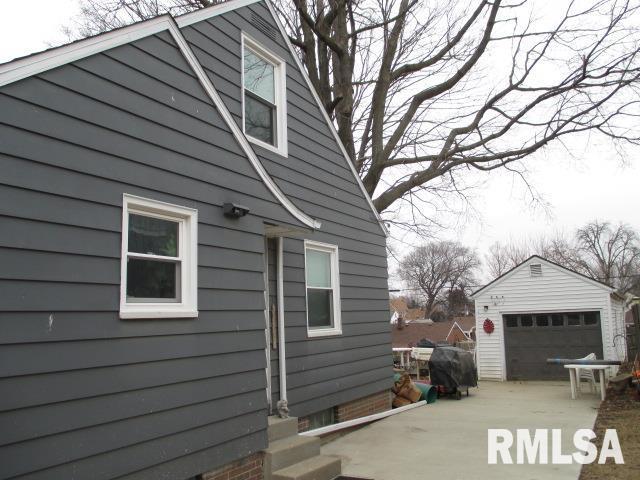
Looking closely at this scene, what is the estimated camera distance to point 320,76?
14.1m

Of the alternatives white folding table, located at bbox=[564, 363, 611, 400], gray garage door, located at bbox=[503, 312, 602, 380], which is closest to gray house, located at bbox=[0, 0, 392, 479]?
white folding table, located at bbox=[564, 363, 611, 400]

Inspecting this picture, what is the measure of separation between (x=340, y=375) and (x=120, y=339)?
461 centimetres

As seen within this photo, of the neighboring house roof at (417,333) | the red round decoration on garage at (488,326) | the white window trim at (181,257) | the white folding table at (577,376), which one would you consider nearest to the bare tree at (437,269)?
→ the neighboring house roof at (417,333)

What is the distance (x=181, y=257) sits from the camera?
469cm

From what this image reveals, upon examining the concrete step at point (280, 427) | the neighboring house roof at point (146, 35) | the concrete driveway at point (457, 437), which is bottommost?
the concrete driveway at point (457, 437)

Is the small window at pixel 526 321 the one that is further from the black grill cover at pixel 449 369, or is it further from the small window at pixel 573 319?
the black grill cover at pixel 449 369

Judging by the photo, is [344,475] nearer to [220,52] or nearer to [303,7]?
[220,52]

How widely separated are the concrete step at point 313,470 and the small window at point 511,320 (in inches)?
483

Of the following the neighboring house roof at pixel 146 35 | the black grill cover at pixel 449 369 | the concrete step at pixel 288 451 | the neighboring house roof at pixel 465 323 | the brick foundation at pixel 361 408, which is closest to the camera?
the neighboring house roof at pixel 146 35

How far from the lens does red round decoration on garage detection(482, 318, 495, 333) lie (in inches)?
658

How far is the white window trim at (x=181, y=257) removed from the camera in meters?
4.08

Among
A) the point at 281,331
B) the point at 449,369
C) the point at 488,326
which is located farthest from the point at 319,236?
the point at 488,326

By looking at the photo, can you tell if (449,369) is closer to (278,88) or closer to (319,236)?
(319,236)

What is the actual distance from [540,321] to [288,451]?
12.9 meters
